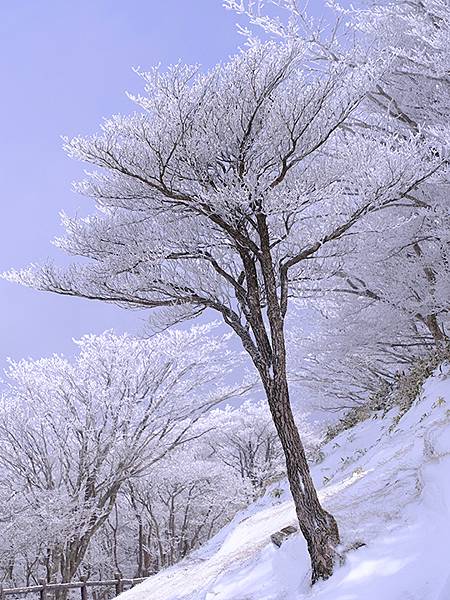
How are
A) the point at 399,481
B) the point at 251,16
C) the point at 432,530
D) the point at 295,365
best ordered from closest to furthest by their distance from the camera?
the point at 432,530, the point at 399,481, the point at 251,16, the point at 295,365

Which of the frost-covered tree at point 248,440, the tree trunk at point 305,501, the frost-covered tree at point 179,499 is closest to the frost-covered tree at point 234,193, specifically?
the tree trunk at point 305,501

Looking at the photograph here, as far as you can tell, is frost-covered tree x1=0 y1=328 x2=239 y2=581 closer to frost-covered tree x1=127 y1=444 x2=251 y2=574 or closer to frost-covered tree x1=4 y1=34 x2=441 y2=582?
frost-covered tree x1=127 y1=444 x2=251 y2=574

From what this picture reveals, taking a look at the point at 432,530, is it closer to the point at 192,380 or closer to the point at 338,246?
the point at 338,246

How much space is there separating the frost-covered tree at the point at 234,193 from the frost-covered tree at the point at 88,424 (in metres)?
8.72

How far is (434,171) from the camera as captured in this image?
497 cm

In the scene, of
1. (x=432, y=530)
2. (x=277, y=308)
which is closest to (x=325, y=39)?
(x=277, y=308)

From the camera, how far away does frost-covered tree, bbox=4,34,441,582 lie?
404 centimetres

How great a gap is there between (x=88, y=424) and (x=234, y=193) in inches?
412

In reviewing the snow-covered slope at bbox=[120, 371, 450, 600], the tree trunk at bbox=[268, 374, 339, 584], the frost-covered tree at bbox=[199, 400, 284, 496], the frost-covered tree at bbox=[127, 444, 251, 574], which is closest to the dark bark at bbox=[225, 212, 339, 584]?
the tree trunk at bbox=[268, 374, 339, 584]

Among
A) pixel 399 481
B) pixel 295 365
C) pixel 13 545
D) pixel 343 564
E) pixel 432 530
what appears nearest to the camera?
pixel 432 530

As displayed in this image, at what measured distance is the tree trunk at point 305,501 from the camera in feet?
11.4

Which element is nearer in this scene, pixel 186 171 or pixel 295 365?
pixel 186 171

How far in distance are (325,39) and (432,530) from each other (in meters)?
6.39

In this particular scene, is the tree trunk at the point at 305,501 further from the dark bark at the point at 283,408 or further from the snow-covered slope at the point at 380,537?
the snow-covered slope at the point at 380,537
